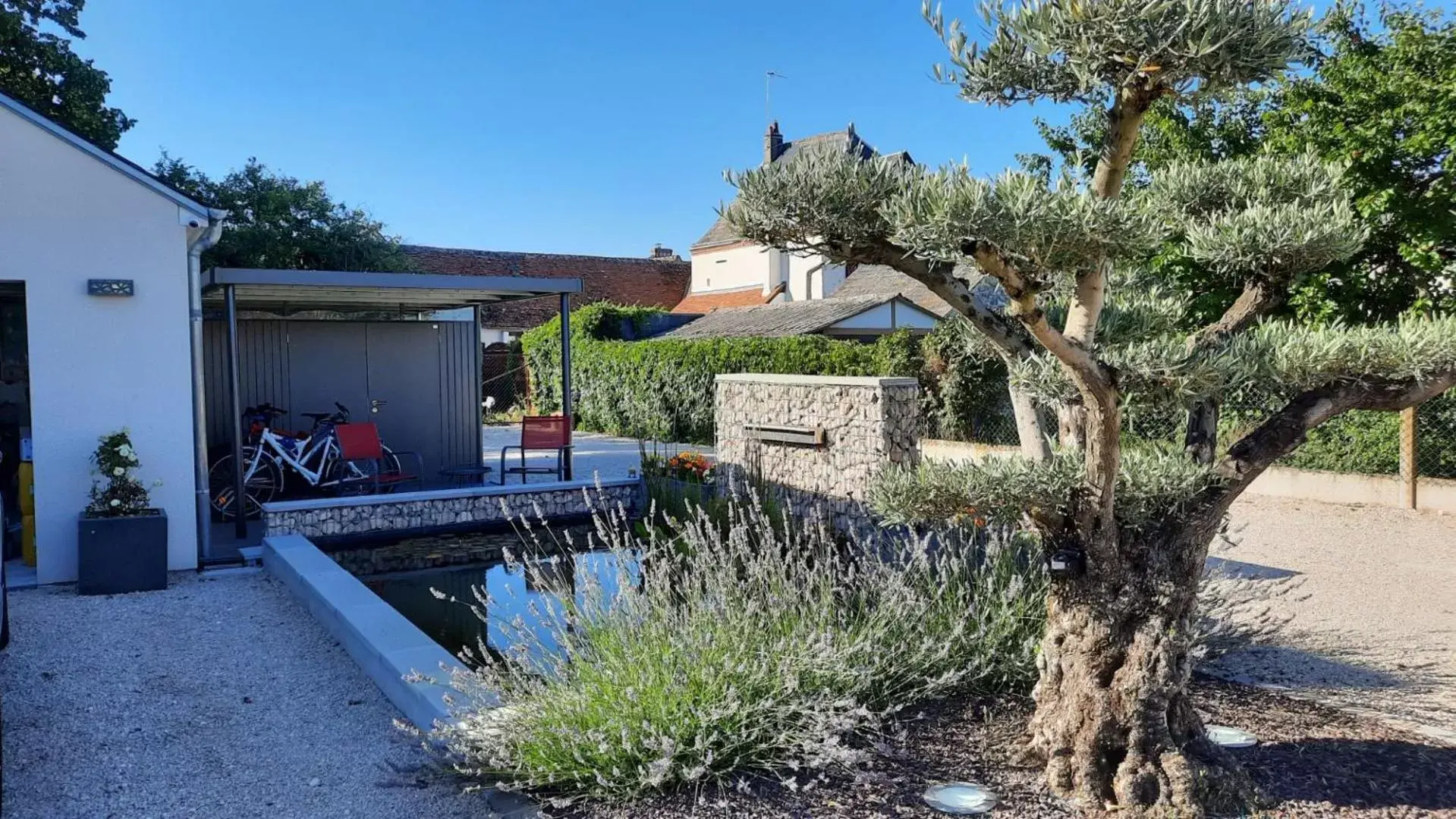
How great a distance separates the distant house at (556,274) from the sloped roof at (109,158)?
18.7 meters

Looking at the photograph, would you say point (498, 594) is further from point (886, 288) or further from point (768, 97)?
point (768, 97)

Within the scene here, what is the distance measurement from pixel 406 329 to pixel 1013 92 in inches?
379

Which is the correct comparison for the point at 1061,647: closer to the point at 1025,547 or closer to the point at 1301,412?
the point at 1301,412

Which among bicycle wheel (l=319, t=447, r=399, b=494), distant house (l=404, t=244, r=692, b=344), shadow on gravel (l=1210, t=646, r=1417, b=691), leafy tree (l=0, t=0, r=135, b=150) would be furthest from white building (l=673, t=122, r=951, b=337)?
leafy tree (l=0, t=0, r=135, b=150)

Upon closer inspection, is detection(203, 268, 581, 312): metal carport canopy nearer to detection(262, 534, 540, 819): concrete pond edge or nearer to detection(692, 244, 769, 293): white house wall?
detection(262, 534, 540, 819): concrete pond edge

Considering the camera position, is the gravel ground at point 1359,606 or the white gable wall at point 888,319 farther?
the white gable wall at point 888,319

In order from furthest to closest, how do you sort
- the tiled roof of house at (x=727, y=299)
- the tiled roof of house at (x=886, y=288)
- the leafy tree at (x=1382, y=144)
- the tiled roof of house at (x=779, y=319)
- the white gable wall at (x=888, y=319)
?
the tiled roof of house at (x=727, y=299), the tiled roof of house at (x=886, y=288), the white gable wall at (x=888, y=319), the tiled roof of house at (x=779, y=319), the leafy tree at (x=1382, y=144)

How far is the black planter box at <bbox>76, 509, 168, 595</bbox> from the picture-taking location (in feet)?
21.7

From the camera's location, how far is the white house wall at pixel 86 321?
6754mm

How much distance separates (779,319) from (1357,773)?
57.9 ft

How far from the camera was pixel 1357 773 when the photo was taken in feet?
10.7

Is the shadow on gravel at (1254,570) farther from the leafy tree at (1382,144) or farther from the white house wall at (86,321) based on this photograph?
the white house wall at (86,321)

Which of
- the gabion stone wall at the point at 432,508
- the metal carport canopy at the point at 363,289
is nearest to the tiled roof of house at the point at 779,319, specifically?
the metal carport canopy at the point at 363,289

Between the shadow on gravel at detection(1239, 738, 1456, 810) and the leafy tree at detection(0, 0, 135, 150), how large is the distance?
49.4 ft
